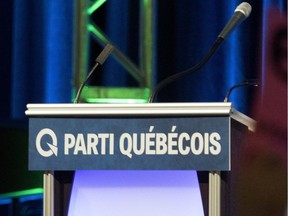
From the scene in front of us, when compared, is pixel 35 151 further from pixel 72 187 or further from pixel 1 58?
Answer: pixel 1 58

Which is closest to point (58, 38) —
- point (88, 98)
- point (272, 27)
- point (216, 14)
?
point (88, 98)

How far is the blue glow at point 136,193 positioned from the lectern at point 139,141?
34mm

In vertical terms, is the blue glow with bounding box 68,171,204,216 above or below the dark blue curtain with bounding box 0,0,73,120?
below

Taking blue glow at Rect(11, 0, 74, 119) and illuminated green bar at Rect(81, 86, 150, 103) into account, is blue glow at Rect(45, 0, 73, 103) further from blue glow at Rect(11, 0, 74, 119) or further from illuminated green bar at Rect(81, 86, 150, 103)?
illuminated green bar at Rect(81, 86, 150, 103)

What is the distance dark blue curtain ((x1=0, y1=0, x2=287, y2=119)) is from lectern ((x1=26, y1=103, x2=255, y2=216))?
101cm

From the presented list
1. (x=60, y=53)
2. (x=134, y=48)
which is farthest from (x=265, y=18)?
(x=60, y=53)

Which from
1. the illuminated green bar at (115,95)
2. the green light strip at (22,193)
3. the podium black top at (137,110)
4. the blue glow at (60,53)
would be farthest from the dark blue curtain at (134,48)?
the podium black top at (137,110)

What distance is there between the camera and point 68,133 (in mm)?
1368

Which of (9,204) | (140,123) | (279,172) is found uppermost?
(140,123)

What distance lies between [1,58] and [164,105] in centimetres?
141

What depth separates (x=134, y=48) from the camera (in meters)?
2.50

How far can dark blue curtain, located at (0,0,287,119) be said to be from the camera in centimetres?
239

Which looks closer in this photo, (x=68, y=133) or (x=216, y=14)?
(x=68, y=133)

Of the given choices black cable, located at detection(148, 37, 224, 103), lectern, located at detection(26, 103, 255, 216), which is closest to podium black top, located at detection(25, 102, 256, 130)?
lectern, located at detection(26, 103, 255, 216)
